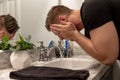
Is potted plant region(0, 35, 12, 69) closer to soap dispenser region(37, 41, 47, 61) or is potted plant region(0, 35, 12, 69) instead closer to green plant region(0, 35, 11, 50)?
green plant region(0, 35, 11, 50)

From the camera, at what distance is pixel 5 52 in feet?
4.79

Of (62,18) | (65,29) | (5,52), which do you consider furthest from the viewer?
(5,52)

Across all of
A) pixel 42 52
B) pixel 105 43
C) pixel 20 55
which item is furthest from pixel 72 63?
pixel 105 43

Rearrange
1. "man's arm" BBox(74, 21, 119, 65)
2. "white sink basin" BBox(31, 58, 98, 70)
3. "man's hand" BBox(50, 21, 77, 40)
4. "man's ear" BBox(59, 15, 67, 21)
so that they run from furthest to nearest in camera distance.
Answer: "white sink basin" BBox(31, 58, 98, 70)
"man's ear" BBox(59, 15, 67, 21)
"man's hand" BBox(50, 21, 77, 40)
"man's arm" BBox(74, 21, 119, 65)

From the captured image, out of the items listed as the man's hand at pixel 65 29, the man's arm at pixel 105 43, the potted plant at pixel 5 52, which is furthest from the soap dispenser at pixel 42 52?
the man's arm at pixel 105 43

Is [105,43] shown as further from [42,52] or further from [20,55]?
[42,52]

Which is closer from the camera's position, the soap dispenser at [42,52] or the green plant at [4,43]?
the green plant at [4,43]

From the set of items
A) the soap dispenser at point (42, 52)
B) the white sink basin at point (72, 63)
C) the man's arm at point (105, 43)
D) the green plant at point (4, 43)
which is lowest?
the white sink basin at point (72, 63)

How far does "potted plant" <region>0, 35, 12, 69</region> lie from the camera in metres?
1.44

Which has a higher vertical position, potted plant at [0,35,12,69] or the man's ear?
the man's ear

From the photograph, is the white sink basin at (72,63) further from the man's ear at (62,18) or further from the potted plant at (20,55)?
the man's ear at (62,18)

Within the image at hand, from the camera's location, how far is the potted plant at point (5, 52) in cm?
144

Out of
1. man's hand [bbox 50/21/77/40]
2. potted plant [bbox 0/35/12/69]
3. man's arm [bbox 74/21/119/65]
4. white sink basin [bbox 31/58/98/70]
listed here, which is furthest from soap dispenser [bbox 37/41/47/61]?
man's arm [bbox 74/21/119/65]

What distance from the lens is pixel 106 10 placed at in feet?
3.51
